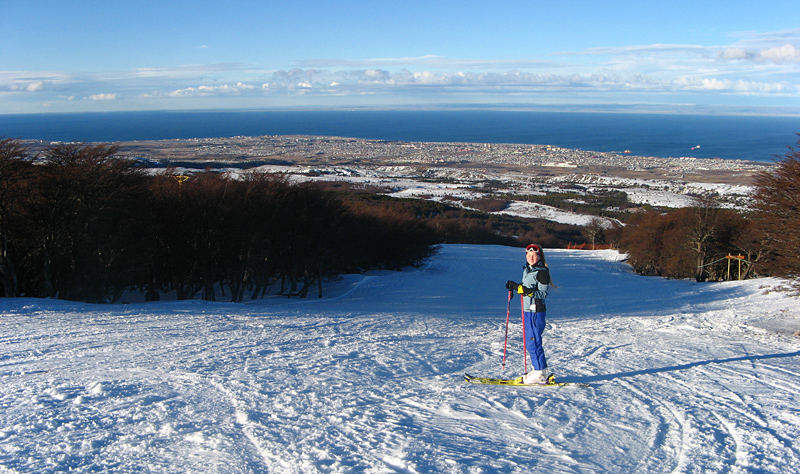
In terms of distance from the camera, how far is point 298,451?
417 centimetres

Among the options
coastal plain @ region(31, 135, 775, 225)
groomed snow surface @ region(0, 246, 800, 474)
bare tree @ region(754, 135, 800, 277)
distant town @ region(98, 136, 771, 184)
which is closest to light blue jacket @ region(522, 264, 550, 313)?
groomed snow surface @ region(0, 246, 800, 474)

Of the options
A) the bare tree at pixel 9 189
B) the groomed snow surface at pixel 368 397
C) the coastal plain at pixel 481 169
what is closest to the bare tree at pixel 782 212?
the groomed snow surface at pixel 368 397

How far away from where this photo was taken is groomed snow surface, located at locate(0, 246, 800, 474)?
13.7 ft

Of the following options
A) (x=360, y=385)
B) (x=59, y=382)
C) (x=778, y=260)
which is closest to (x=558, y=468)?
(x=360, y=385)

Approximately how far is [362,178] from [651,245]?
68.1 meters

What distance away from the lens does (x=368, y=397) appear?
5598 mm

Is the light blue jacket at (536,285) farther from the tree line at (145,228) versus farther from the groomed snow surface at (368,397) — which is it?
the tree line at (145,228)

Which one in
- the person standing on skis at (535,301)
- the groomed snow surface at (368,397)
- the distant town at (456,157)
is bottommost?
the groomed snow surface at (368,397)

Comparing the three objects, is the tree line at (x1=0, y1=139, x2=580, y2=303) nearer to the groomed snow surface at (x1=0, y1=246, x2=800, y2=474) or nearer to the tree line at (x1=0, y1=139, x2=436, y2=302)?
the tree line at (x1=0, y1=139, x2=436, y2=302)

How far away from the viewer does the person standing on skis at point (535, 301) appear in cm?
631

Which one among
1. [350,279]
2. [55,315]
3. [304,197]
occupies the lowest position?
[350,279]

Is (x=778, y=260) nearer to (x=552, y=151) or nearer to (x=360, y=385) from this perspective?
(x=360, y=385)

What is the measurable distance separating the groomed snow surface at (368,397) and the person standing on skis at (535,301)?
0.98 feet

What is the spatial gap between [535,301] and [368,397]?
95.7 inches
